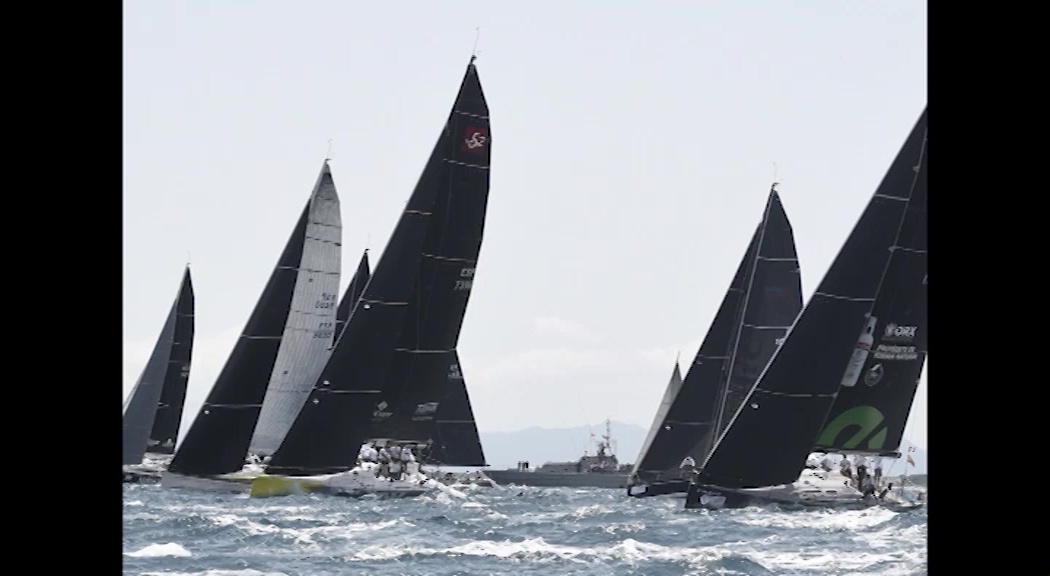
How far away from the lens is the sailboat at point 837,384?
35062 mm

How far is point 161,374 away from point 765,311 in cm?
2222

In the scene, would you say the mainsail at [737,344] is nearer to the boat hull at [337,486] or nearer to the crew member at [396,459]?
the crew member at [396,459]

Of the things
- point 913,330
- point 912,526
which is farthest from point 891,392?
point 912,526

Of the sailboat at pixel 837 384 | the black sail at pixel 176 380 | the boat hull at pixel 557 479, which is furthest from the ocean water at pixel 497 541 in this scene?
the boat hull at pixel 557 479

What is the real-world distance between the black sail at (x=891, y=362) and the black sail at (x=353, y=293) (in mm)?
23019

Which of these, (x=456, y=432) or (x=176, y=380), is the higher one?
(x=176, y=380)

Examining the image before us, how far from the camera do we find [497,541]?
27.7 metres

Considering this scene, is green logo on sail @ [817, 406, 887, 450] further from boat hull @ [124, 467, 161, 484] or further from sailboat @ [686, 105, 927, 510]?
boat hull @ [124, 467, 161, 484]

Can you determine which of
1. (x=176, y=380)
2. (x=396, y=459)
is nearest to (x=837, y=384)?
(x=396, y=459)

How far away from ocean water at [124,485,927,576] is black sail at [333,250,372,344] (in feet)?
49.6

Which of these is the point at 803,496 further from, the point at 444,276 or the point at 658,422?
the point at 658,422
